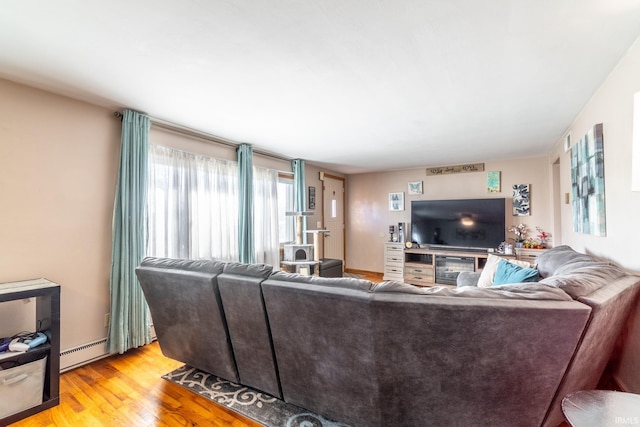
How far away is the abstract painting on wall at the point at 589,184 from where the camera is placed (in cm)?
Answer: 200

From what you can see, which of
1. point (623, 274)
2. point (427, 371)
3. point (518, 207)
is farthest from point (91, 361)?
point (518, 207)

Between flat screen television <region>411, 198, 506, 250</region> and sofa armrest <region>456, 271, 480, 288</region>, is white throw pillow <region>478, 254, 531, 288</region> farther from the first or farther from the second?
flat screen television <region>411, 198, 506, 250</region>

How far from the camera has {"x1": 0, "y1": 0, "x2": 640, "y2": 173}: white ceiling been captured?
132 cm

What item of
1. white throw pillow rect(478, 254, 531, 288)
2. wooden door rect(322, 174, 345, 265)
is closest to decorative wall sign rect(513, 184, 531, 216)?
white throw pillow rect(478, 254, 531, 288)

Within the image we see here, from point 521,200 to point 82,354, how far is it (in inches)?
239

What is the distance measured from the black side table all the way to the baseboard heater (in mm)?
3202

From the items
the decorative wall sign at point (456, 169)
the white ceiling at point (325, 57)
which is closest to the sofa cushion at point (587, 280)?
the white ceiling at point (325, 57)

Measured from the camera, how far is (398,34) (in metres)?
1.49

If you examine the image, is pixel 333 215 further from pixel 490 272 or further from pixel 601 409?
pixel 601 409

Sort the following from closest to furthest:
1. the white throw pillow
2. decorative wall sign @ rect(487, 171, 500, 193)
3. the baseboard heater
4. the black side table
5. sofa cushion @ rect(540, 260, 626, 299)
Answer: the black side table < sofa cushion @ rect(540, 260, 626, 299) < the baseboard heater < the white throw pillow < decorative wall sign @ rect(487, 171, 500, 193)

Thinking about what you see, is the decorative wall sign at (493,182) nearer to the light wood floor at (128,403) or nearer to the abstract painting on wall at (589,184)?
the abstract painting on wall at (589,184)

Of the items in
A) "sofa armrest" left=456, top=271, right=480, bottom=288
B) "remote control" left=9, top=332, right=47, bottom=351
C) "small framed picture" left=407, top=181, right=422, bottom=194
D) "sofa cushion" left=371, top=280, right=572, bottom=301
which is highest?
"small framed picture" left=407, top=181, right=422, bottom=194

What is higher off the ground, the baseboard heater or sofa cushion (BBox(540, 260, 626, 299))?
sofa cushion (BBox(540, 260, 626, 299))

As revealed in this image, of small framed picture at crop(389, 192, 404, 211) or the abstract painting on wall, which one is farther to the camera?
small framed picture at crop(389, 192, 404, 211)
